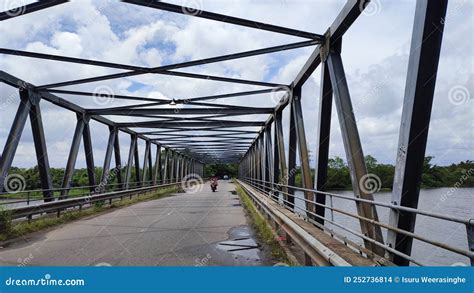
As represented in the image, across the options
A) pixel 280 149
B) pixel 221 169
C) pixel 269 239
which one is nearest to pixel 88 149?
pixel 280 149

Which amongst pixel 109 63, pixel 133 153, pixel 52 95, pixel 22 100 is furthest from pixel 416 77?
pixel 133 153

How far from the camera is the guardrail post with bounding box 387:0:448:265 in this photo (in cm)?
414

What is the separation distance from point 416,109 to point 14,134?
38.5 ft

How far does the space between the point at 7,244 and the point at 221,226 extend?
519 cm

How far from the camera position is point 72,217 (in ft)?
40.5

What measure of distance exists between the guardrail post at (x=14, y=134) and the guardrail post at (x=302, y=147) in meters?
8.88

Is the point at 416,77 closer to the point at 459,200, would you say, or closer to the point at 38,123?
the point at 459,200

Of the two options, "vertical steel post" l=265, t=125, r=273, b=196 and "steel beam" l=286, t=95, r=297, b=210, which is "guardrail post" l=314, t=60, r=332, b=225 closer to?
"steel beam" l=286, t=95, r=297, b=210

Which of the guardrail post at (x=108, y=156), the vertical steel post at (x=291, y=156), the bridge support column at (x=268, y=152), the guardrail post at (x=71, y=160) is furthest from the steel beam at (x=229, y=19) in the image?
the guardrail post at (x=108, y=156)

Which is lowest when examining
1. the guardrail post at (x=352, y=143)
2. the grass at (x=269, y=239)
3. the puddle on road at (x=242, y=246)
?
the puddle on road at (x=242, y=246)

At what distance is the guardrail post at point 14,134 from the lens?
11320 mm

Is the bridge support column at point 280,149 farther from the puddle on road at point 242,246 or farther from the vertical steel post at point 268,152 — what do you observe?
the puddle on road at point 242,246

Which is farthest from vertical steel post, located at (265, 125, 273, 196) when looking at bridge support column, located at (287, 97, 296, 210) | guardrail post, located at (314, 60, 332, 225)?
guardrail post, located at (314, 60, 332, 225)

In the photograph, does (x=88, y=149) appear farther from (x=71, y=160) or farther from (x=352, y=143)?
(x=352, y=143)
